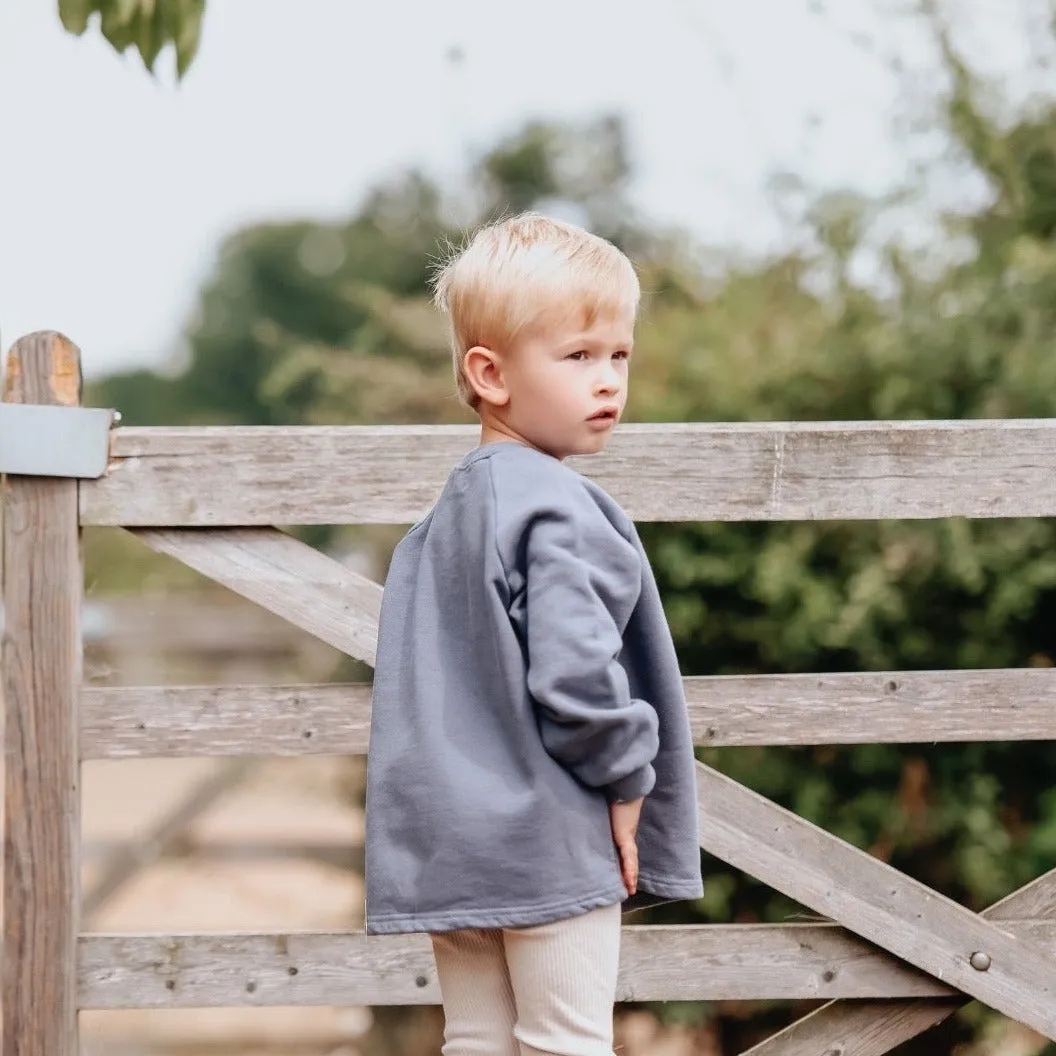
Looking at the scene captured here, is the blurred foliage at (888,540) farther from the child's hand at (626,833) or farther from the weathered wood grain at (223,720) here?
the child's hand at (626,833)

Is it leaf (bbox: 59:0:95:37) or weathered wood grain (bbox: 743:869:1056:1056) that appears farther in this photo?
weathered wood grain (bbox: 743:869:1056:1056)

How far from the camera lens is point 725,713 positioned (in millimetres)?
2711

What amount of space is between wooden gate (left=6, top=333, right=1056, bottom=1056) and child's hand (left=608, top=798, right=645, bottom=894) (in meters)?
0.80

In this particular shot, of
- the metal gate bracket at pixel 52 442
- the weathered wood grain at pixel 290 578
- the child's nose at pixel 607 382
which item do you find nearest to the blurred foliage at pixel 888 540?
the weathered wood grain at pixel 290 578

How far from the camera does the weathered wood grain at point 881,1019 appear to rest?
9.12ft

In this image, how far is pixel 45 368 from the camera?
2701 millimetres

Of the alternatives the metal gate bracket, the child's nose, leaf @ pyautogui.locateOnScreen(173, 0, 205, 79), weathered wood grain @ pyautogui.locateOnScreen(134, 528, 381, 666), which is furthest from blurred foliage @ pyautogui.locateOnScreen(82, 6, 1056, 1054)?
the child's nose

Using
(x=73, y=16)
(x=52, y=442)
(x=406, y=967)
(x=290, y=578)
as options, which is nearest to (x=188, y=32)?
(x=73, y=16)

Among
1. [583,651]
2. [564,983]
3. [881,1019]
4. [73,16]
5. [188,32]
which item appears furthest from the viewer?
[881,1019]

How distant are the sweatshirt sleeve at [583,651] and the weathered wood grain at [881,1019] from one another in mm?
1158

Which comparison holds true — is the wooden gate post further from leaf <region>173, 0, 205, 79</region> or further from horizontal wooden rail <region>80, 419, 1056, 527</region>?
leaf <region>173, 0, 205, 79</region>

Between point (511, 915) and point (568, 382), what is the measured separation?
640 mm

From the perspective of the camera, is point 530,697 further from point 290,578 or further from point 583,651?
point 290,578

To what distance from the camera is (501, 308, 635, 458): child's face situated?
191cm
